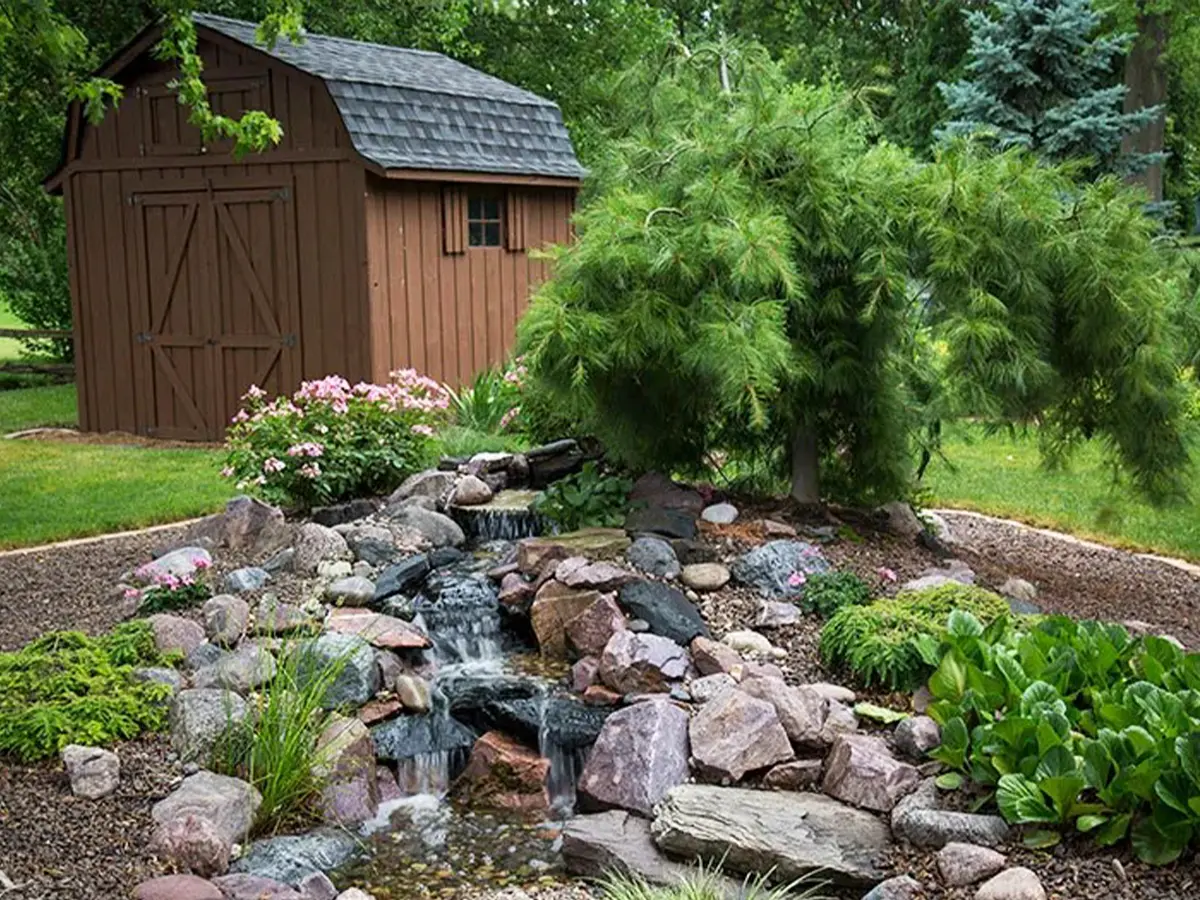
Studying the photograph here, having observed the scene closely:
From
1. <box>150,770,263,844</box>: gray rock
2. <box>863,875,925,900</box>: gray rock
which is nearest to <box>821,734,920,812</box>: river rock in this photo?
<box>863,875,925,900</box>: gray rock

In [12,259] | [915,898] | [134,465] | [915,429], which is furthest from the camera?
[12,259]

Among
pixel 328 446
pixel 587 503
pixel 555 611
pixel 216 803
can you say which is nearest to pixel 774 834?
pixel 216 803

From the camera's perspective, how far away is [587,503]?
7.32 m

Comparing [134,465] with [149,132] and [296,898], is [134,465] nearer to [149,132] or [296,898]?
[149,132]

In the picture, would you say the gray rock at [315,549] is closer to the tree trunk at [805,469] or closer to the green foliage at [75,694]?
the green foliage at [75,694]

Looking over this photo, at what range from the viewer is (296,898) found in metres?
4.19

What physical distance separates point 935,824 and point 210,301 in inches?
390

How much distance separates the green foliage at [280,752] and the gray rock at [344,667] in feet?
1.07

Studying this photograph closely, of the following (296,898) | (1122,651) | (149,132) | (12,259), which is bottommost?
(296,898)

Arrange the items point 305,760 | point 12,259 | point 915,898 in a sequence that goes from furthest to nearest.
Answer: point 12,259, point 305,760, point 915,898

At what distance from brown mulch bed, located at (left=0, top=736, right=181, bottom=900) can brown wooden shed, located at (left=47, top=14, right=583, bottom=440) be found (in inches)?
289

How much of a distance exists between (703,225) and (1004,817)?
3.21m

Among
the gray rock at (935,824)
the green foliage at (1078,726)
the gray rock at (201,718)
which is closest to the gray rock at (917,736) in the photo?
the green foliage at (1078,726)

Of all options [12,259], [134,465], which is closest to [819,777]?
[134,465]
